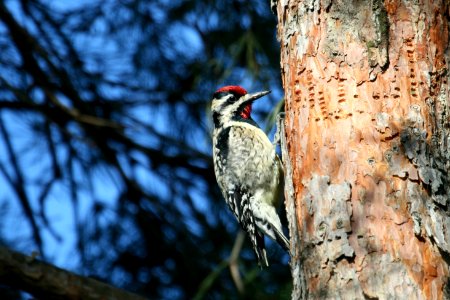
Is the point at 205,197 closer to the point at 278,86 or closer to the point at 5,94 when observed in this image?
the point at 278,86

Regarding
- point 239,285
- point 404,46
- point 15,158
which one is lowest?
point 239,285

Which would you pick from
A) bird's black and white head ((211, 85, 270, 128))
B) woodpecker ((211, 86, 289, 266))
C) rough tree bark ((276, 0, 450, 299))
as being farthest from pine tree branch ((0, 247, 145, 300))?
rough tree bark ((276, 0, 450, 299))

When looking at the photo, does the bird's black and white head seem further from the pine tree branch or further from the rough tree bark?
the rough tree bark

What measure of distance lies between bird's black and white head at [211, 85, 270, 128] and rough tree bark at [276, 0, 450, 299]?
1.61m

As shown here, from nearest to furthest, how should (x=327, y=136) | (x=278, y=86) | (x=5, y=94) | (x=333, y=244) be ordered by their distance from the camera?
(x=333, y=244), (x=327, y=136), (x=278, y=86), (x=5, y=94)

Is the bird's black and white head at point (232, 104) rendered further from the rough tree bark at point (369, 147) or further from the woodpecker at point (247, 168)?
the rough tree bark at point (369, 147)

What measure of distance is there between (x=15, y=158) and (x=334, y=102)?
311 cm

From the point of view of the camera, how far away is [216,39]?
15.2 feet

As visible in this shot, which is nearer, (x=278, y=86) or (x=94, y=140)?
A: (x=278, y=86)

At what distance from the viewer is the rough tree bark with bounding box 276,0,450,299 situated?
7.15 feet

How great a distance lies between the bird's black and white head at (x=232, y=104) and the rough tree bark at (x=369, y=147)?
5.28 ft

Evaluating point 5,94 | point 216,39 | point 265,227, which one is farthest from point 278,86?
point 5,94

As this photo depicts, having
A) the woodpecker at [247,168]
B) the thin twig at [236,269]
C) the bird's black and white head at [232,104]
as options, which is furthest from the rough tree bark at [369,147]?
the thin twig at [236,269]

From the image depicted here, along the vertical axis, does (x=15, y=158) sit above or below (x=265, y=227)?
above
